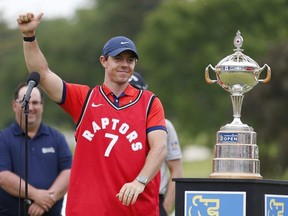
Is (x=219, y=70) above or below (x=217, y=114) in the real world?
below

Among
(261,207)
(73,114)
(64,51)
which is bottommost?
(261,207)

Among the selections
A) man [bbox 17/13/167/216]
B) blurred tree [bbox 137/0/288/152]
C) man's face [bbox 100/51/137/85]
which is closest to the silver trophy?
man [bbox 17/13/167/216]

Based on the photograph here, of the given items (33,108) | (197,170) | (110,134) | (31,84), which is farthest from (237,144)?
(197,170)

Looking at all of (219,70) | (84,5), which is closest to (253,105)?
(219,70)

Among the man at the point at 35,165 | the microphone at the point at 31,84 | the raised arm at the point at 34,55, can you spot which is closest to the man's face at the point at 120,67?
the raised arm at the point at 34,55

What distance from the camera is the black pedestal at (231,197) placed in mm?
7562

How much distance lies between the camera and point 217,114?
5666cm

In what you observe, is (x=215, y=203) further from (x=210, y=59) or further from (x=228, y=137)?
(x=210, y=59)

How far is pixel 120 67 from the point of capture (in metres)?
7.64

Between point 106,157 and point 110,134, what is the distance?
156 millimetres

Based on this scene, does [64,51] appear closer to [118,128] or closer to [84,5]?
[84,5]

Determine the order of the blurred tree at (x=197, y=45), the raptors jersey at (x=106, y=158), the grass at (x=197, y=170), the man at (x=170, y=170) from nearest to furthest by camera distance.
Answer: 1. the raptors jersey at (x=106, y=158)
2. the man at (x=170, y=170)
3. the grass at (x=197, y=170)
4. the blurred tree at (x=197, y=45)

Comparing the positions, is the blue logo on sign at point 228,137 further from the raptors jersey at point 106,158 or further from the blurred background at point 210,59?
the blurred background at point 210,59

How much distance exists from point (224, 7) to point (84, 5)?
53460mm
